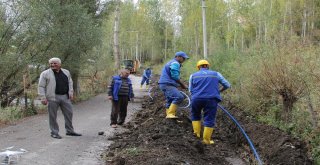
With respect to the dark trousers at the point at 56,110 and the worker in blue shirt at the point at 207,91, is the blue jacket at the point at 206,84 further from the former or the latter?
the dark trousers at the point at 56,110

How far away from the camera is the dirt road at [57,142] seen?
7107 mm

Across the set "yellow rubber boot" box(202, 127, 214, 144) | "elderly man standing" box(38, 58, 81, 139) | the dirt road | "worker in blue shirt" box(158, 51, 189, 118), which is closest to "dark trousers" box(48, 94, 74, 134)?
"elderly man standing" box(38, 58, 81, 139)

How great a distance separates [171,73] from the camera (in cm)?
992

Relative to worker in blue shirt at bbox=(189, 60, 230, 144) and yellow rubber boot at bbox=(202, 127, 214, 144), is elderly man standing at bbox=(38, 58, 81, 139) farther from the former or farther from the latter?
yellow rubber boot at bbox=(202, 127, 214, 144)

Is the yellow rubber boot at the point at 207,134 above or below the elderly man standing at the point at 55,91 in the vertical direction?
below

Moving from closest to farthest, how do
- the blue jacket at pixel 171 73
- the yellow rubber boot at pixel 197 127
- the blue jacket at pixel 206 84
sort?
the blue jacket at pixel 206 84
the yellow rubber boot at pixel 197 127
the blue jacket at pixel 171 73

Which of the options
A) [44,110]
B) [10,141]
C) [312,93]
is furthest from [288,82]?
[44,110]

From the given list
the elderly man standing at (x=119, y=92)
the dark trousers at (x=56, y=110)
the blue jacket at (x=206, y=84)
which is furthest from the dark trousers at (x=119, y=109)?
the blue jacket at (x=206, y=84)

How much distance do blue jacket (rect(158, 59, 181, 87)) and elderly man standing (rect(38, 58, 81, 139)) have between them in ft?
8.09

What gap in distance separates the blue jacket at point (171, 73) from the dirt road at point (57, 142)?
191cm

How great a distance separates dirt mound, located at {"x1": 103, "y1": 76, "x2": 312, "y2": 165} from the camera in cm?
705

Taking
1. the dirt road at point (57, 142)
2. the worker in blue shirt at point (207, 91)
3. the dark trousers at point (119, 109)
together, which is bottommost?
the dirt road at point (57, 142)

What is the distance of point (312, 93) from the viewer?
8266mm

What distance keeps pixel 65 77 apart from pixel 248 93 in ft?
17.4
